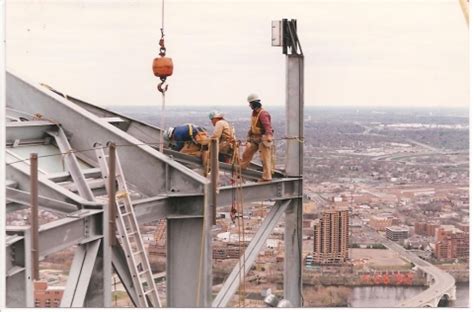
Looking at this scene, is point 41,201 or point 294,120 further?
point 294,120

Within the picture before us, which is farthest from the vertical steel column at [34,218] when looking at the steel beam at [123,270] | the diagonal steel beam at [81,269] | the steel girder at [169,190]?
the steel girder at [169,190]

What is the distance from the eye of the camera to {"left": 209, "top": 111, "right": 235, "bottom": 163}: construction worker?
1491cm

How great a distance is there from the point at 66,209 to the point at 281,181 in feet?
19.0

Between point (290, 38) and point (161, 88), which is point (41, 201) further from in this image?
point (290, 38)

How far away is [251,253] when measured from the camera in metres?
16.1

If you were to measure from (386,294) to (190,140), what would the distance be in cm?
536

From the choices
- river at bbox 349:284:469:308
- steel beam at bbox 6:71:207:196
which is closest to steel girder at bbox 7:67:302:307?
steel beam at bbox 6:71:207:196

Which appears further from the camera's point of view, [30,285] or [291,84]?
[291,84]

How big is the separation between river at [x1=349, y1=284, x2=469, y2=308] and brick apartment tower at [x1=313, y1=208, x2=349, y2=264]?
90 centimetres

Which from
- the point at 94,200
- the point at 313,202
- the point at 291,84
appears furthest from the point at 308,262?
the point at 94,200

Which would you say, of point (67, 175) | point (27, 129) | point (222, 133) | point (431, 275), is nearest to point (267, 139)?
point (222, 133)

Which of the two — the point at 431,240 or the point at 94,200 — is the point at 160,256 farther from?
the point at 431,240

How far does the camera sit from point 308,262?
60.3 ft

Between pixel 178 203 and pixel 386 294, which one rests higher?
pixel 178 203
